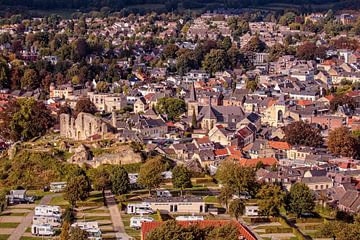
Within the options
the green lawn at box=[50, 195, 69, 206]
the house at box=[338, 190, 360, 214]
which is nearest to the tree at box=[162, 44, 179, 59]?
the green lawn at box=[50, 195, 69, 206]

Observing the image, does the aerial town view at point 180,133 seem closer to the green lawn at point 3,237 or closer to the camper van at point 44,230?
the camper van at point 44,230

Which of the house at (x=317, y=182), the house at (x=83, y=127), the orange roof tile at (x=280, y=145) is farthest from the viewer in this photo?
the house at (x=83, y=127)

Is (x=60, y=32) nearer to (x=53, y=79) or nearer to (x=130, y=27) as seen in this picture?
(x=130, y=27)

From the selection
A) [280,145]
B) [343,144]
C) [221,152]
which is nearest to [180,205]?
[221,152]

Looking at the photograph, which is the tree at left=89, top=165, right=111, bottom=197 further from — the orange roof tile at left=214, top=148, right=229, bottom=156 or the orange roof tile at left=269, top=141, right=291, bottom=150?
the orange roof tile at left=269, top=141, right=291, bottom=150

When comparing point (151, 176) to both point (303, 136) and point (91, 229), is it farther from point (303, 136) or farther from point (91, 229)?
point (303, 136)

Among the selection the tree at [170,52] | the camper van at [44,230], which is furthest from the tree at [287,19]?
the camper van at [44,230]

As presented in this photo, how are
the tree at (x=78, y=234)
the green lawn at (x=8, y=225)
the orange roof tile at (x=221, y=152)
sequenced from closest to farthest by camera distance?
the tree at (x=78, y=234) → the green lawn at (x=8, y=225) → the orange roof tile at (x=221, y=152)
